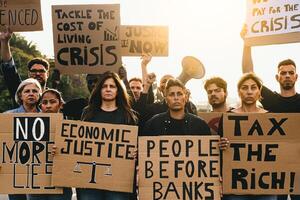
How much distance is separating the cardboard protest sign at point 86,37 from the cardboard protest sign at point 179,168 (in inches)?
72.2

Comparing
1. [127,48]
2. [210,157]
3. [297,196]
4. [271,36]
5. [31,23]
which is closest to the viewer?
[210,157]

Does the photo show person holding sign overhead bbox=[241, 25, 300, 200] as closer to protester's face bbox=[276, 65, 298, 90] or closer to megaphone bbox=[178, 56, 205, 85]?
protester's face bbox=[276, 65, 298, 90]

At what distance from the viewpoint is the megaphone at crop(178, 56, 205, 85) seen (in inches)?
358

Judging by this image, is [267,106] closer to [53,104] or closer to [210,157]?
[210,157]

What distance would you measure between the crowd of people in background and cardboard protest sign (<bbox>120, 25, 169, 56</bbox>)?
→ 1729 mm

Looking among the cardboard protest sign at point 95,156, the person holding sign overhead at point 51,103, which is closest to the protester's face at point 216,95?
the cardboard protest sign at point 95,156

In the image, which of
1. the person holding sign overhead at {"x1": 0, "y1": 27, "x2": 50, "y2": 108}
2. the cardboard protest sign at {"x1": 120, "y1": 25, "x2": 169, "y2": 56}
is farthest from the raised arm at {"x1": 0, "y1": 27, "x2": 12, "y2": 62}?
the cardboard protest sign at {"x1": 120, "y1": 25, "x2": 169, "y2": 56}

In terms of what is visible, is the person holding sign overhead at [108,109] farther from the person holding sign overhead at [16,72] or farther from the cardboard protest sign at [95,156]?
the person holding sign overhead at [16,72]

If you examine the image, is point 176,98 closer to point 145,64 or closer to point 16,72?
point 145,64

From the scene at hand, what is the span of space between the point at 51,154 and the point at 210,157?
1.58 metres

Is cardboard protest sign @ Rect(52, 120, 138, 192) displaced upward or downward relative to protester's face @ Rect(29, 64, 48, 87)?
downward

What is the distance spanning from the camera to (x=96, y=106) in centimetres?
565

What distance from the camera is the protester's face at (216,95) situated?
20.2ft

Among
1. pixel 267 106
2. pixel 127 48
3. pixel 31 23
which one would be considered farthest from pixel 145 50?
pixel 267 106
